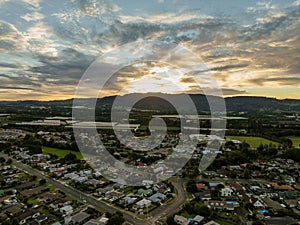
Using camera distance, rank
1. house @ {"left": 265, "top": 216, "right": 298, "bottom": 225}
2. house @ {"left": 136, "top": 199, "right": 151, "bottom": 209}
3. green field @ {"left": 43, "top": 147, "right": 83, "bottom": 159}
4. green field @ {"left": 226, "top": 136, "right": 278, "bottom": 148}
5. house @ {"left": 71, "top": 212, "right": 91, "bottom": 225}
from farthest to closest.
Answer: green field @ {"left": 226, "top": 136, "right": 278, "bottom": 148} < green field @ {"left": 43, "top": 147, "right": 83, "bottom": 159} < house @ {"left": 136, "top": 199, "right": 151, "bottom": 209} < house @ {"left": 71, "top": 212, "right": 91, "bottom": 225} < house @ {"left": 265, "top": 216, "right": 298, "bottom": 225}

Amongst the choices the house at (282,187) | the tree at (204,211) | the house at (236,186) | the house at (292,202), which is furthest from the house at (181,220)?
the house at (282,187)

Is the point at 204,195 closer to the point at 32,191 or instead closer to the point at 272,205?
the point at 272,205

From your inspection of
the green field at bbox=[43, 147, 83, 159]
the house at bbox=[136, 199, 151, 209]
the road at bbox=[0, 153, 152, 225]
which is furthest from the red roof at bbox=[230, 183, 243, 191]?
the green field at bbox=[43, 147, 83, 159]

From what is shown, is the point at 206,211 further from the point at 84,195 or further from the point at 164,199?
the point at 84,195

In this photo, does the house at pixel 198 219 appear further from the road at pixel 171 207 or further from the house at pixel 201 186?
the house at pixel 201 186

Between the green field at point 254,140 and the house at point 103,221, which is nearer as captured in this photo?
the house at point 103,221

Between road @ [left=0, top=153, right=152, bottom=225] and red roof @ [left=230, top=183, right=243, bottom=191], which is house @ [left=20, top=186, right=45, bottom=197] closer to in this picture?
road @ [left=0, top=153, right=152, bottom=225]

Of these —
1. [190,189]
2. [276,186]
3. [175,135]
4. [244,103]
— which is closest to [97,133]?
[175,135]

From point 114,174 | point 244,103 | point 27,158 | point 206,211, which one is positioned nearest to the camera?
point 206,211

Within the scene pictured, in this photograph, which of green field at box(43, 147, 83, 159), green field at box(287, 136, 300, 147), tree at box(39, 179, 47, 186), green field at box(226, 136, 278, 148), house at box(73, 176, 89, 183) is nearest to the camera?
tree at box(39, 179, 47, 186)

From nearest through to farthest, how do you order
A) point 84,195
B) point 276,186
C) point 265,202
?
point 265,202 → point 84,195 → point 276,186

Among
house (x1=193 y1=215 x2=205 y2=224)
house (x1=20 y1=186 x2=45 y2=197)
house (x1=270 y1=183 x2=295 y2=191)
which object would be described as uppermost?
house (x1=270 y1=183 x2=295 y2=191)
